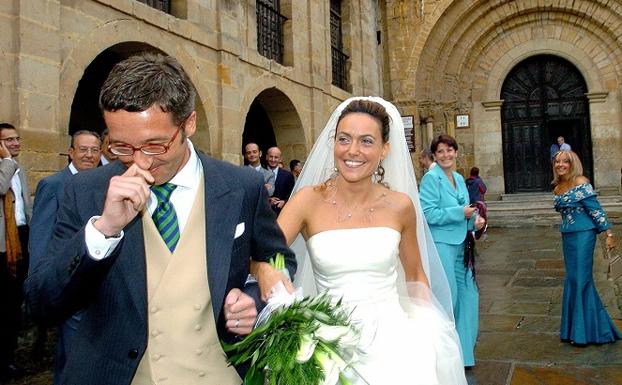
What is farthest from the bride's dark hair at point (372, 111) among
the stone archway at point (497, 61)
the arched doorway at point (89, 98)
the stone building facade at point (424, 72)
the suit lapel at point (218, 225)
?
the stone archway at point (497, 61)

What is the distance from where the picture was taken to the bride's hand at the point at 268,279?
5.87ft

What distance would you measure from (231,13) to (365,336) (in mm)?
8470

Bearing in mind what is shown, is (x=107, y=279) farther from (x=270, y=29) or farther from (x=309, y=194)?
(x=270, y=29)

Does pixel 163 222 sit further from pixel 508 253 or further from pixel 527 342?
pixel 508 253

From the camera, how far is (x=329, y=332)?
66.8 inches

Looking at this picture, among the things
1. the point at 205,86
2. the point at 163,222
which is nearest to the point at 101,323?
the point at 163,222

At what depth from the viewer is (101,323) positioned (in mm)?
1564

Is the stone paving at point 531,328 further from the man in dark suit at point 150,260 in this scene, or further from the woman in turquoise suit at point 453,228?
the man in dark suit at point 150,260

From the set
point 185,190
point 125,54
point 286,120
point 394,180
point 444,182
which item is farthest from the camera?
point 286,120

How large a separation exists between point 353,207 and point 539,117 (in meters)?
16.9

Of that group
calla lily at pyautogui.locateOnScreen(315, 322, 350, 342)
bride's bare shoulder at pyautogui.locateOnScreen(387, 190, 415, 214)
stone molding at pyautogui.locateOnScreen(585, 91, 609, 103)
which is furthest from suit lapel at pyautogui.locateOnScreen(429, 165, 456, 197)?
stone molding at pyautogui.locateOnScreen(585, 91, 609, 103)

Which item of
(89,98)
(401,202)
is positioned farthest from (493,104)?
(401,202)

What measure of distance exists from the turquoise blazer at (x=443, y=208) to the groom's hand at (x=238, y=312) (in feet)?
9.69

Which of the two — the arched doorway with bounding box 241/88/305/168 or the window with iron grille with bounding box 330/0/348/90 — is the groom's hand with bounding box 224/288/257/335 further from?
the window with iron grille with bounding box 330/0/348/90
